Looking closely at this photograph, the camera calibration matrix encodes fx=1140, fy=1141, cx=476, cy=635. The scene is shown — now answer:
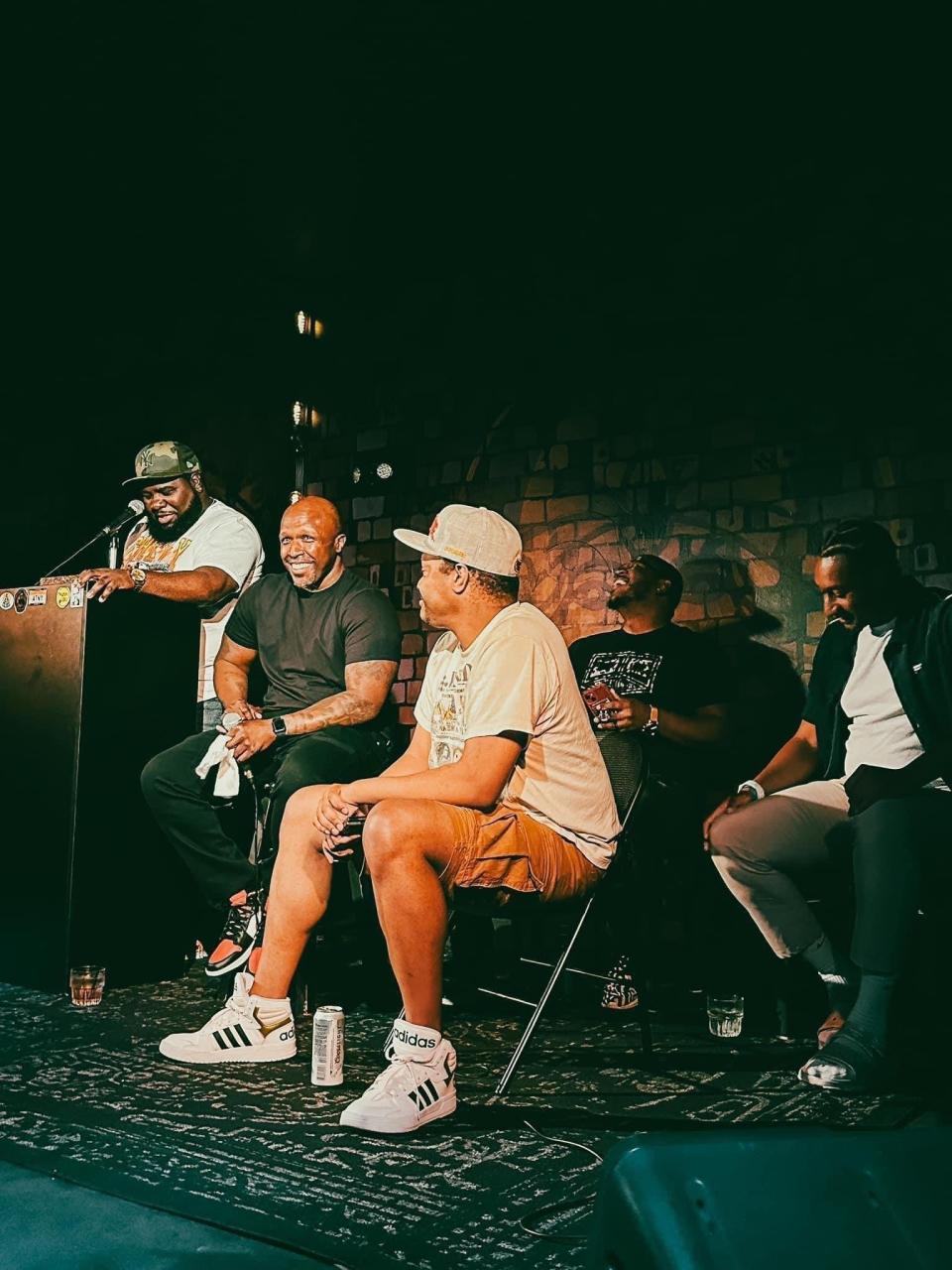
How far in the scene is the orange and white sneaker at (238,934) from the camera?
3.89 m

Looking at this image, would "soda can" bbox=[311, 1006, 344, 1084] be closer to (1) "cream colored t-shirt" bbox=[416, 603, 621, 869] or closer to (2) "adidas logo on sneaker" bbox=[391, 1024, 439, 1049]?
(2) "adidas logo on sneaker" bbox=[391, 1024, 439, 1049]

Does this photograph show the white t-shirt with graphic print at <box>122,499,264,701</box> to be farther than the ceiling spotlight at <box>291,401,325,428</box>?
No

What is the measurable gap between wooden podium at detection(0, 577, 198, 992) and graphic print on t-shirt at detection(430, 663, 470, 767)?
1.52 metres

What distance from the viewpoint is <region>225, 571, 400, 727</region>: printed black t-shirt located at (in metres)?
4.07

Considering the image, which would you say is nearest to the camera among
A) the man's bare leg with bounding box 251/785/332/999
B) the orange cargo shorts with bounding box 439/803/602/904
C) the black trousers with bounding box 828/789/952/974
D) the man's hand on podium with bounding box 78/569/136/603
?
the orange cargo shorts with bounding box 439/803/602/904

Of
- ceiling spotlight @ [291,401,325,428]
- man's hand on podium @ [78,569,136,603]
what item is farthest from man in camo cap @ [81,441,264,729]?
ceiling spotlight @ [291,401,325,428]

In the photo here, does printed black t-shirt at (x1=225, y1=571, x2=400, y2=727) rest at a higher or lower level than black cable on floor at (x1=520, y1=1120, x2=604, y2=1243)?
higher

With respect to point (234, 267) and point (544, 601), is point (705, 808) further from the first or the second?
point (234, 267)

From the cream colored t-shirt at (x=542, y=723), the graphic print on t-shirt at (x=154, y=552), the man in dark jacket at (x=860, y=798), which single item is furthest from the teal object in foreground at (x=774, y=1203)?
the graphic print on t-shirt at (x=154, y=552)

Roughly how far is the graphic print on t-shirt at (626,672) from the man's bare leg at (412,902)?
1.73m

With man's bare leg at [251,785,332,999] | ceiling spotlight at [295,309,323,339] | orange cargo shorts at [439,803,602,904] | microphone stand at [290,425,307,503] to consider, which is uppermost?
ceiling spotlight at [295,309,323,339]

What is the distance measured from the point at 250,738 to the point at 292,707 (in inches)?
11.4

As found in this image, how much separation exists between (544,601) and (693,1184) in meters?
3.85

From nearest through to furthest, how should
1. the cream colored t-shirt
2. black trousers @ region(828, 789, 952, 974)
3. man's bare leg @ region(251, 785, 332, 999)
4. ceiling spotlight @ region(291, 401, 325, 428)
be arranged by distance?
the cream colored t-shirt → black trousers @ region(828, 789, 952, 974) → man's bare leg @ region(251, 785, 332, 999) → ceiling spotlight @ region(291, 401, 325, 428)
